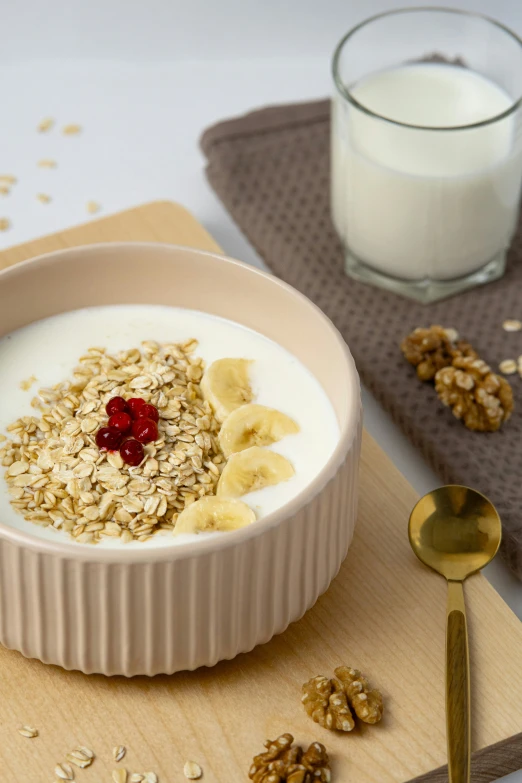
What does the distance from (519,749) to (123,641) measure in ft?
1.31

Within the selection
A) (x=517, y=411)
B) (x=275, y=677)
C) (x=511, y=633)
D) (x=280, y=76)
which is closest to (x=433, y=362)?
(x=517, y=411)

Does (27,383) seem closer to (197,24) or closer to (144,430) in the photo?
(144,430)

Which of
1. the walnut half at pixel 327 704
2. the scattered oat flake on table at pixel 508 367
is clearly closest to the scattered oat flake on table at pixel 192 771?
the walnut half at pixel 327 704

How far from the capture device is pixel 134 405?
1.25 metres

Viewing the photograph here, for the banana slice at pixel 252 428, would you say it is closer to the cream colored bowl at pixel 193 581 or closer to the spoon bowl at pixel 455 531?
the cream colored bowl at pixel 193 581

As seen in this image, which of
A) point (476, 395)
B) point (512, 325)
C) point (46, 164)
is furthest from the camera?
point (46, 164)

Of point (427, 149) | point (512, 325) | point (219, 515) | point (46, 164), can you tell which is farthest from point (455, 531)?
point (46, 164)

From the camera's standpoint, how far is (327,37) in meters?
2.32

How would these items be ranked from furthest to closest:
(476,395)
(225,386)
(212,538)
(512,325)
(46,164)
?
(46,164) → (512,325) → (476,395) → (225,386) → (212,538)

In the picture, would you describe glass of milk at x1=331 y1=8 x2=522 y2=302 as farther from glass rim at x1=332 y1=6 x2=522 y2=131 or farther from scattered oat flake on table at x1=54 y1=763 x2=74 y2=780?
scattered oat flake on table at x1=54 y1=763 x2=74 y2=780

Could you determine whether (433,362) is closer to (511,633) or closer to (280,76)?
(511,633)

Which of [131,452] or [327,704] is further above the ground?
[131,452]

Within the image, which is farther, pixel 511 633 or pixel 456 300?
pixel 456 300

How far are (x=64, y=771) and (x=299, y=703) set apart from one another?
0.76 ft
